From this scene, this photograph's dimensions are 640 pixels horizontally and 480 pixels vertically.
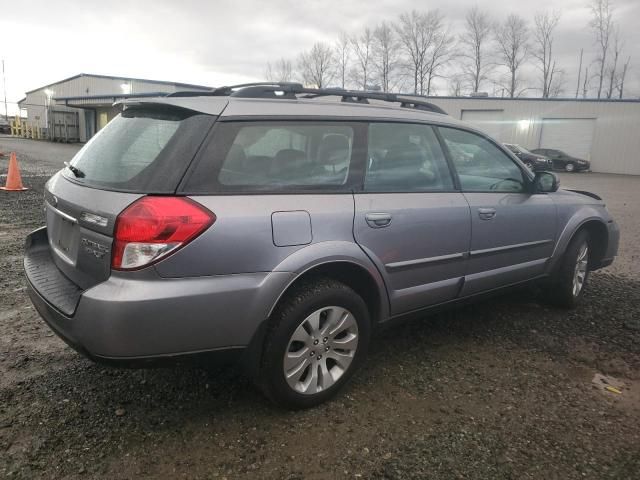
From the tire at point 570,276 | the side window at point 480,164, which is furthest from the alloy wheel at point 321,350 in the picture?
the tire at point 570,276

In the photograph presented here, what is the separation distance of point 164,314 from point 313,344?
33.6 inches

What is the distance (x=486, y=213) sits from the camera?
3.56 metres

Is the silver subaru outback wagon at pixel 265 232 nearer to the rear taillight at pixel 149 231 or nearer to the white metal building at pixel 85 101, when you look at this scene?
the rear taillight at pixel 149 231

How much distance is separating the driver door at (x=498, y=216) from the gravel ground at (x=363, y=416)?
22.0 inches

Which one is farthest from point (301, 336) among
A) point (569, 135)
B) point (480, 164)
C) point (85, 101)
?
point (85, 101)

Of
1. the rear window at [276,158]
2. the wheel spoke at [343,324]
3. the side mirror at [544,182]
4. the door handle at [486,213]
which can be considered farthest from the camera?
the side mirror at [544,182]

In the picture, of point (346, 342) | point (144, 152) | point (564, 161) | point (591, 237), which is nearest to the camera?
point (144, 152)

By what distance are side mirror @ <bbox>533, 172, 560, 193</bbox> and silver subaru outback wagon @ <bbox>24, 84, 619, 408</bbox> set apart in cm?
59

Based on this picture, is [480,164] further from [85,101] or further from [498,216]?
[85,101]

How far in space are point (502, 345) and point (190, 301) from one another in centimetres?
252

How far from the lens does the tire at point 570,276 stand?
14.5ft

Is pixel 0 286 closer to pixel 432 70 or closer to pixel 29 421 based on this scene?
pixel 29 421

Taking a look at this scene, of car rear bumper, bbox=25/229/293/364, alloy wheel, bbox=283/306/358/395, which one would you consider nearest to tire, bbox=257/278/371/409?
alloy wheel, bbox=283/306/358/395

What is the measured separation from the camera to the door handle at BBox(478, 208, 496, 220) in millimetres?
3522
